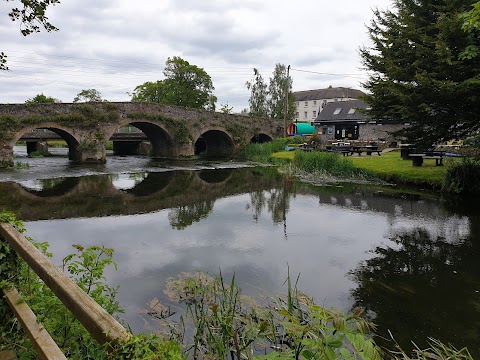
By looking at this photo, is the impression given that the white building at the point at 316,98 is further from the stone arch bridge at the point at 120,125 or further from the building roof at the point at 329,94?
the stone arch bridge at the point at 120,125

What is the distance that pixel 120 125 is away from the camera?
27.5 metres

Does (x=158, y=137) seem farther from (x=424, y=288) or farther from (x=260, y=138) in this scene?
(x=424, y=288)

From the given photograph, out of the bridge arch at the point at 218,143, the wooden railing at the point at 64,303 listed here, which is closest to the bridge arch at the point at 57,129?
the bridge arch at the point at 218,143

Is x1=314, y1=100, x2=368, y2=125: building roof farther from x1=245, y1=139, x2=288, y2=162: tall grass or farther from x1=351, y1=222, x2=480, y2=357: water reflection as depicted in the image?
x1=351, y1=222, x2=480, y2=357: water reflection

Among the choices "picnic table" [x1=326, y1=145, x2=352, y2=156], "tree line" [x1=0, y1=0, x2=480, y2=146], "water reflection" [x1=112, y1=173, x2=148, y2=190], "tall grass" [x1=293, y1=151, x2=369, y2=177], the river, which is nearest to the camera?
the river

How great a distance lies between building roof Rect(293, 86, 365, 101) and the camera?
2904 inches

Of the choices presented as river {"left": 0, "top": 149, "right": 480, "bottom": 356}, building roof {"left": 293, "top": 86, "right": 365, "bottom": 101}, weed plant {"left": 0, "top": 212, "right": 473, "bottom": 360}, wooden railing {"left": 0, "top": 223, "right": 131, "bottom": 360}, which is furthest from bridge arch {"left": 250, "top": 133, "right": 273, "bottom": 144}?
wooden railing {"left": 0, "top": 223, "right": 131, "bottom": 360}

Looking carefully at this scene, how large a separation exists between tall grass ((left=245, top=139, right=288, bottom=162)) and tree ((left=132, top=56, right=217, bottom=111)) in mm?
19214

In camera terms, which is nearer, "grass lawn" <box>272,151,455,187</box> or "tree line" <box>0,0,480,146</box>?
"tree line" <box>0,0,480,146</box>

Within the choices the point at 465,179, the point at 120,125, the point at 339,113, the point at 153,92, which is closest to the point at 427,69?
the point at 465,179

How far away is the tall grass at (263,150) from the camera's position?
2929 cm

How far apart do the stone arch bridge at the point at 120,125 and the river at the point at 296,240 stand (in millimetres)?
8397

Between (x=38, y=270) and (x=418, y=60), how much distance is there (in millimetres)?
11981

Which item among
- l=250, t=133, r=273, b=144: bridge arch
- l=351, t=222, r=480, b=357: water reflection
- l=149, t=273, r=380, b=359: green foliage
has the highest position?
l=250, t=133, r=273, b=144: bridge arch
